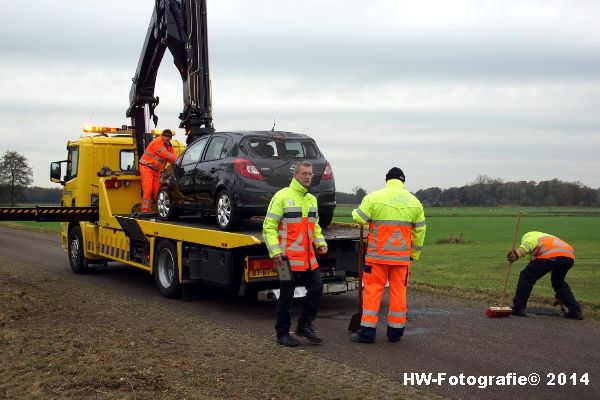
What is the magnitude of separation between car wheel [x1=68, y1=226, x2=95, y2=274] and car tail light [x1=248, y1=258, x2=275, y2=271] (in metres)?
6.64

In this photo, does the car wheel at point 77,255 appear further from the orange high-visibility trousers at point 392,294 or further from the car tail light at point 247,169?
the orange high-visibility trousers at point 392,294

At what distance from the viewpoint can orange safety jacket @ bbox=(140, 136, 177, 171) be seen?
1293cm

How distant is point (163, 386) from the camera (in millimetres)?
5699

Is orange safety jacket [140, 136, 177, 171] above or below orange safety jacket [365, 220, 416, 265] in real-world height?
above

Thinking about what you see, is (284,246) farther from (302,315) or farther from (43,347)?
(43,347)

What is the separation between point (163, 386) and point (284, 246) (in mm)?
2329

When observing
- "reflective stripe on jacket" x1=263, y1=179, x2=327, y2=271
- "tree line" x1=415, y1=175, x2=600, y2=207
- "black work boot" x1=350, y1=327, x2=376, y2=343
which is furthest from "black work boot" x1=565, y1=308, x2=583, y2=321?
"tree line" x1=415, y1=175, x2=600, y2=207

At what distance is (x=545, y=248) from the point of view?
30.7 feet

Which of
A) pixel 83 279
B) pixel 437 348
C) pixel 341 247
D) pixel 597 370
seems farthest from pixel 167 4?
pixel 597 370

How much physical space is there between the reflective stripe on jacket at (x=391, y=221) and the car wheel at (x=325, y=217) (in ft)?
8.64

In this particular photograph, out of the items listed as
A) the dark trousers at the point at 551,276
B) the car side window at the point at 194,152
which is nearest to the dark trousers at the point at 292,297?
the dark trousers at the point at 551,276

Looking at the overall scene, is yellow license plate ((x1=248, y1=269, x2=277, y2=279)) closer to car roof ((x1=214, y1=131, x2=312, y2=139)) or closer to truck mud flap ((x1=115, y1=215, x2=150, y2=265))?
car roof ((x1=214, y1=131, x2=312, y2=139))

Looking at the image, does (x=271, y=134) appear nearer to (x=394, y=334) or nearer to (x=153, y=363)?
(x=394, y=334)

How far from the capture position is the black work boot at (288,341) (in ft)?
24.6
